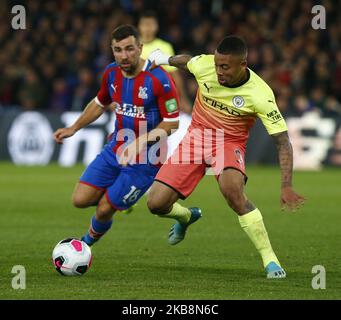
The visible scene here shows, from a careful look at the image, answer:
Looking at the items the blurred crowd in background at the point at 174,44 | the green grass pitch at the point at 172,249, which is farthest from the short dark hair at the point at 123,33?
the blurred crowd in background at the point at 174,44

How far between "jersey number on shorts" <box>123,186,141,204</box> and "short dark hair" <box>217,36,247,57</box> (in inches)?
72.4

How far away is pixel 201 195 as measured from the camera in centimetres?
1570

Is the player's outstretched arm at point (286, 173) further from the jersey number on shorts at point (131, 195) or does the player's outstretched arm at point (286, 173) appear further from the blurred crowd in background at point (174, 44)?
the blurred crowd in background at point (174, 44)

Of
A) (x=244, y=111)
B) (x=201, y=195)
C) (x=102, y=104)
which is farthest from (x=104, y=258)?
(x=201, y=195)

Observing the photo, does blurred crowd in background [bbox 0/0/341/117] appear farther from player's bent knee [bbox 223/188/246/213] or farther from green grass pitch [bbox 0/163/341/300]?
player's bent knee [bbox 223/188/246/213]

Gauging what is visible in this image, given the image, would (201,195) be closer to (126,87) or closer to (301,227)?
(301,227)

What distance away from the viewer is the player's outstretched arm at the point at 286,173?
25.1 ft

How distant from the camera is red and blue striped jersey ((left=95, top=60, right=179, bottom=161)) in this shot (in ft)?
30.7

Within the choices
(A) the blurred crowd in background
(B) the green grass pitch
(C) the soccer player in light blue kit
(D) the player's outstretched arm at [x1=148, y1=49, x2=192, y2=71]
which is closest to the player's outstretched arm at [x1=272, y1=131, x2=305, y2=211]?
(B) the green grass pitch

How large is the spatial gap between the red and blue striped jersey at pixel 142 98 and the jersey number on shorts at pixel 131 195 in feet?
1.44

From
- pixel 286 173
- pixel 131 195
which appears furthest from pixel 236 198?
pixel 131 195

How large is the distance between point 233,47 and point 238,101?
52 cm

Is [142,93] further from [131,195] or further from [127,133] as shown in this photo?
[131,195]

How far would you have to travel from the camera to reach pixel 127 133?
9.45m
